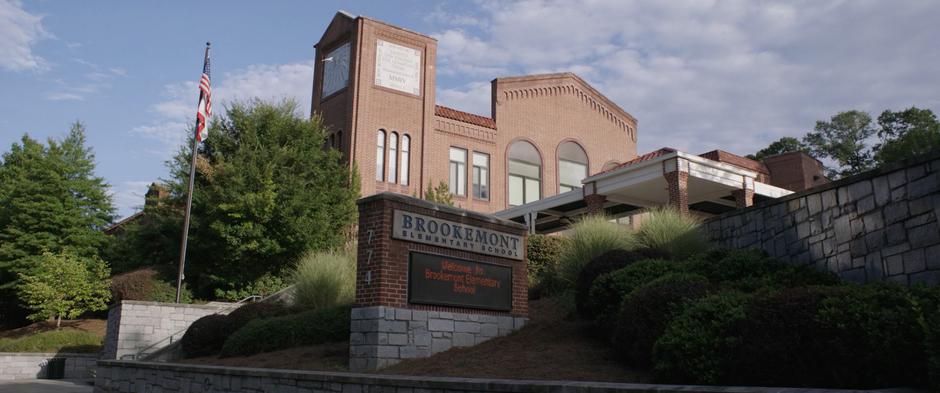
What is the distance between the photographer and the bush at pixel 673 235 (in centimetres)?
1504

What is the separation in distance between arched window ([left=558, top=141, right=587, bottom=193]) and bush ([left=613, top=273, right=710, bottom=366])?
29.0m

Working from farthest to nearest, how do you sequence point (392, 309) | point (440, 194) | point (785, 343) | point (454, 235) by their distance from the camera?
point (440, 194)
point (454, 235)
point (392, 309)
point (785, 343)

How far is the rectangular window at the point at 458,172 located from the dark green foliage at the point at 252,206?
303 inches

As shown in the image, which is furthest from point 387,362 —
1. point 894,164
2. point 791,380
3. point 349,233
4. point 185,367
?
point 349,233

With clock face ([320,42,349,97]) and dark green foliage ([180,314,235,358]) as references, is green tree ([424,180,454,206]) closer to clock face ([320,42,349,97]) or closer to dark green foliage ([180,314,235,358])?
clock face ([320,42,349,97])

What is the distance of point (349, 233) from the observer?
2795cm

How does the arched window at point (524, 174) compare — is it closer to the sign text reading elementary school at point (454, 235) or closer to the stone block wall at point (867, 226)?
the sign text reading elementary school at point (454, 235)

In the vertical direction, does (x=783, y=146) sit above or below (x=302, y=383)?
above

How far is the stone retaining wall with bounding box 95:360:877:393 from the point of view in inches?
248

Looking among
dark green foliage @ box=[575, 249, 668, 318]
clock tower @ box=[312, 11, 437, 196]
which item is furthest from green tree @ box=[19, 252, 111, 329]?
dark green foliage @ box=[575, 249, 668, 318]

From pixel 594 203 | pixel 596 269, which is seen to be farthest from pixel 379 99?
pixel 596 269

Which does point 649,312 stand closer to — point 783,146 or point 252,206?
point 252,206

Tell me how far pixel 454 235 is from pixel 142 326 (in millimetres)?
10421

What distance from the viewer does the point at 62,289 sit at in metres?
28.0
